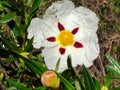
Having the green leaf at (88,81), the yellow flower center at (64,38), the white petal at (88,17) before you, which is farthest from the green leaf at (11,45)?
the green leaf at (88,81)

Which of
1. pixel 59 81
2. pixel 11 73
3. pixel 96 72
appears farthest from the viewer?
pixel 96 72

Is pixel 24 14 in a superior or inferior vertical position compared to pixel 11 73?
superior

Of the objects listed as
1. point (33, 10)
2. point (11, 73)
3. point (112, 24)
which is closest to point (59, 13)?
point (33, 10)

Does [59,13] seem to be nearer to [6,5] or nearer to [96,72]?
[6,5]

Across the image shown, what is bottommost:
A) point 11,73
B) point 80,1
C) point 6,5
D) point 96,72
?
point 96,72

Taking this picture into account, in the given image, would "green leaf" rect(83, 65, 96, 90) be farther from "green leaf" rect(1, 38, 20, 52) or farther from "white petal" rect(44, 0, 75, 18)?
"green leaf" rect(1, 38, 20, 52)
